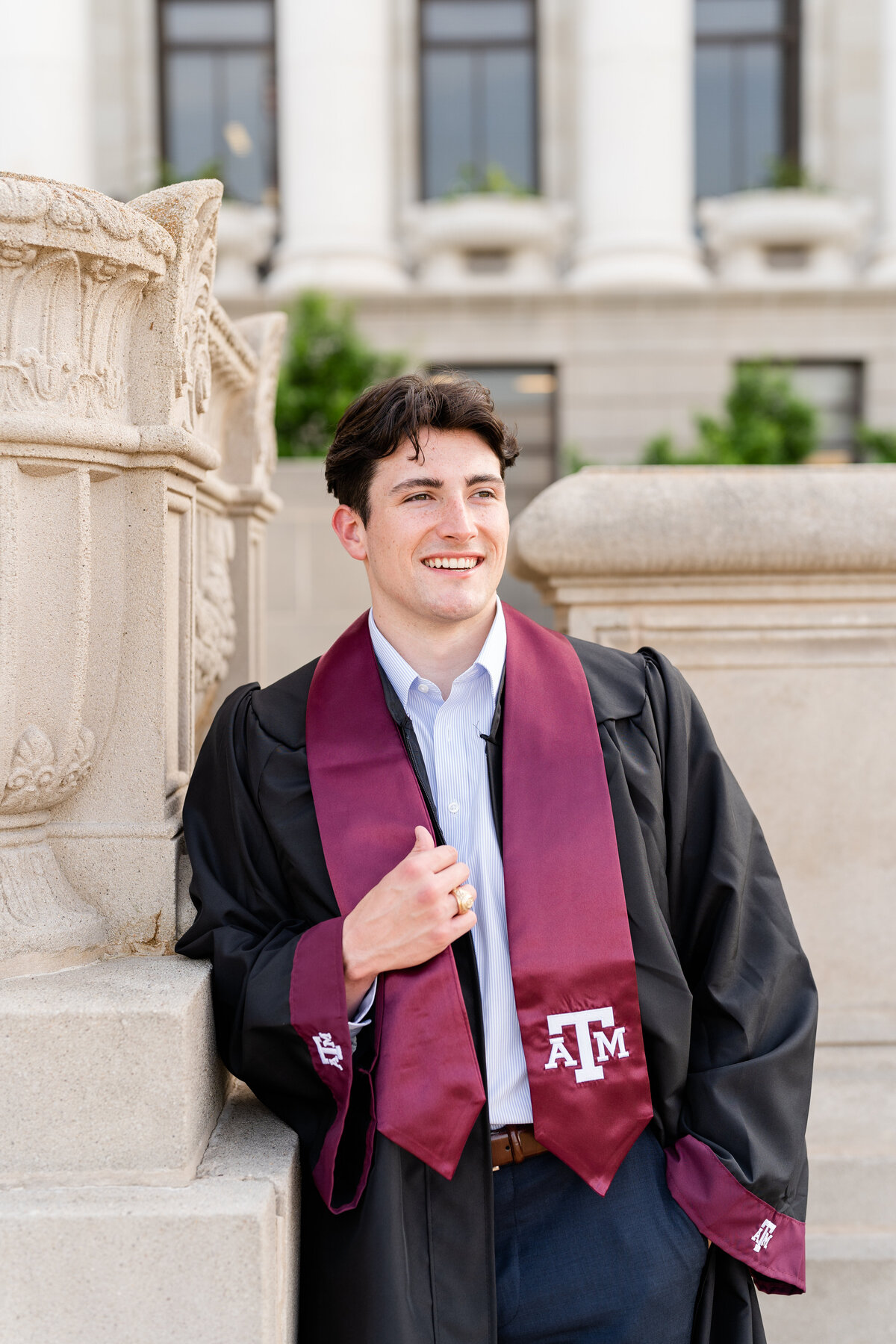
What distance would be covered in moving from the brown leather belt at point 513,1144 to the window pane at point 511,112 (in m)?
15.3

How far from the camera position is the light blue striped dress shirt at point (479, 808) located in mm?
1771

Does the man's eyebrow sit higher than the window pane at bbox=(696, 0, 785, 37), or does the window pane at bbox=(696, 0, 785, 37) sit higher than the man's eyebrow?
the window pane at bbox=(696, 0, 785, 37)

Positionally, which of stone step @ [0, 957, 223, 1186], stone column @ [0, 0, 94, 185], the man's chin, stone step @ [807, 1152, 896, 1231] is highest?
stone column @ [0, 0, 94, 185]

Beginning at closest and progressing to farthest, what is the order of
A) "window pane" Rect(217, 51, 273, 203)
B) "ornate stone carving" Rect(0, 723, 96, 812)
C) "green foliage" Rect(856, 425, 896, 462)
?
"ornate stone carving" Rect(0, 723, 96, 812)
"green foliage" Rect(856, 425, 896, 462)
"window pane" Rect(217, 51, 273, 203)

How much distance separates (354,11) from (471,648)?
13539 mm

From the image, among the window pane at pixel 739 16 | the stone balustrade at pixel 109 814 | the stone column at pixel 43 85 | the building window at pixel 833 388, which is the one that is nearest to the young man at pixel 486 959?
the stone balustrade at pixel 109 814

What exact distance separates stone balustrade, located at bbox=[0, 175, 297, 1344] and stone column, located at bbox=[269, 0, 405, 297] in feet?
39.9

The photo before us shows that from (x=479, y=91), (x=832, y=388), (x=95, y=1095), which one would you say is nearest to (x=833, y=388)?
(x=832, y=388)

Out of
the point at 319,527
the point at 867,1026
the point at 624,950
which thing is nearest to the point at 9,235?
the point at 624,950

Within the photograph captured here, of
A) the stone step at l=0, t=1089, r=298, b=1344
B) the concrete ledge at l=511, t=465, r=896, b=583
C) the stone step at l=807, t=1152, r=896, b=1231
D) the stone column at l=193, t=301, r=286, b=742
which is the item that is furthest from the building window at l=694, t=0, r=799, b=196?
the stone step at l=0, t=1089, r=298, b=1344

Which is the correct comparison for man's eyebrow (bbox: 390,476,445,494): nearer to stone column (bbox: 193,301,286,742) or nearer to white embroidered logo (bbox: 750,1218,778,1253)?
stone column (bbox: 193,301,286,742)

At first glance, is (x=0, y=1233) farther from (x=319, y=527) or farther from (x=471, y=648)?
(x=319, y=527)

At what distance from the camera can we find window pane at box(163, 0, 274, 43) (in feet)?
50.8

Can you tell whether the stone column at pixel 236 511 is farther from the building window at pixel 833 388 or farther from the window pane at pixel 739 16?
the window pane at pixel 739 16
